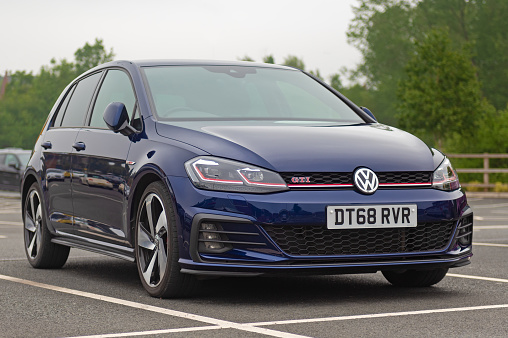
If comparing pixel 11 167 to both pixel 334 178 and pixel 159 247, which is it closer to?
pixel 159 247

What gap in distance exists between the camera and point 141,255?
21.1 ft

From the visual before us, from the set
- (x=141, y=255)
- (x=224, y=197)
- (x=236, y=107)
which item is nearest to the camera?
(x=224, y=197)

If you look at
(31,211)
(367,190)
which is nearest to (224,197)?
(367,190)

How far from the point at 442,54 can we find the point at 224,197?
94.7 ft

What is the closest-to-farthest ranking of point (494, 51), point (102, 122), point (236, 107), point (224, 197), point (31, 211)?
point (224, 197), point (236, 107), point (102, 122), point (31, 211), point (494, 51)

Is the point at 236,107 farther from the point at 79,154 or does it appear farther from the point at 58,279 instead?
the point at 58,279

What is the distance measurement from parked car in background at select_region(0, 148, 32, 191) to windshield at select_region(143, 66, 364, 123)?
24.0 m

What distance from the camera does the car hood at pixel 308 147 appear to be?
229 inches

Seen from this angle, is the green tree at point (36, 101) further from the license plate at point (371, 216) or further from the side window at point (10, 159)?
the license plate at point (371, 216)

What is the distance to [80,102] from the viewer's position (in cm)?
825

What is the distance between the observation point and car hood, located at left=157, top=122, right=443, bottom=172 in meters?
5.82

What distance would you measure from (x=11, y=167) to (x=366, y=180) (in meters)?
26.5

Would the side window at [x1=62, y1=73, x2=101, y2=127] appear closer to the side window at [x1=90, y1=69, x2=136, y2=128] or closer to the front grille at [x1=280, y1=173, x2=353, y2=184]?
the side window at [x1=90, y1=69, x2=136, y2=128]

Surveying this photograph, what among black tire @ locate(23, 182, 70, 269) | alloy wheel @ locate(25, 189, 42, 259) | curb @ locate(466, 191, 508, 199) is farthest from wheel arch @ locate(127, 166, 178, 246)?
curb @ locate(466, 191, 508, 199)
